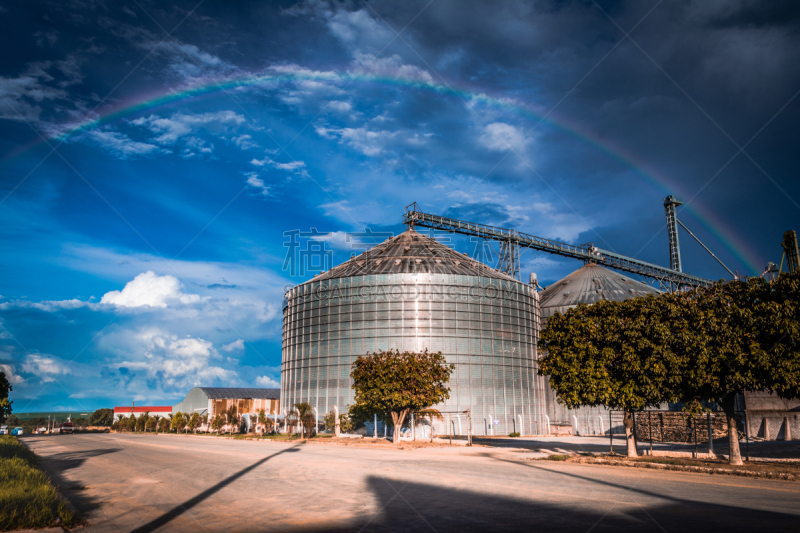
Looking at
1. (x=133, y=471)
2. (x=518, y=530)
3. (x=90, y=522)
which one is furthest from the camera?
(x=133, y=471)

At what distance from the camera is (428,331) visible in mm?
68500

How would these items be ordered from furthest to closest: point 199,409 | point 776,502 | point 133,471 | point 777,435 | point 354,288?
point 199,409
point 354,288
point 777,435
point 133,471
point 776,502

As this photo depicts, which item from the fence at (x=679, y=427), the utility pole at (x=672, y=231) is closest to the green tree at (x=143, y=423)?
the fence at (x=679, y=427)

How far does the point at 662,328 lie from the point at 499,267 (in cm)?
6266

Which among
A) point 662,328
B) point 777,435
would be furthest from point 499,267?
point 662,328

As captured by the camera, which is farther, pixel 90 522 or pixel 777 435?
pixel 777 435

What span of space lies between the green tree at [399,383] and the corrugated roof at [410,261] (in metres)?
24.2

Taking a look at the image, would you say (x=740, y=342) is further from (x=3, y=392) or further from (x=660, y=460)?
(x=3, y=392)

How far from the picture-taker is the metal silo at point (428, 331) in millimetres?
68062

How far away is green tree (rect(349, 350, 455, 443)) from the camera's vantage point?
46.8 meters

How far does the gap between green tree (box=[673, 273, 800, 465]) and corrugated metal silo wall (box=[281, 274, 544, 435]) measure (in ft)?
136

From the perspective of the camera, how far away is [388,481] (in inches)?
766

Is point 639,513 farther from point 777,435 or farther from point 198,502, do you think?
point 777,435

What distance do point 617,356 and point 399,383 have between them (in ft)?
71.4
